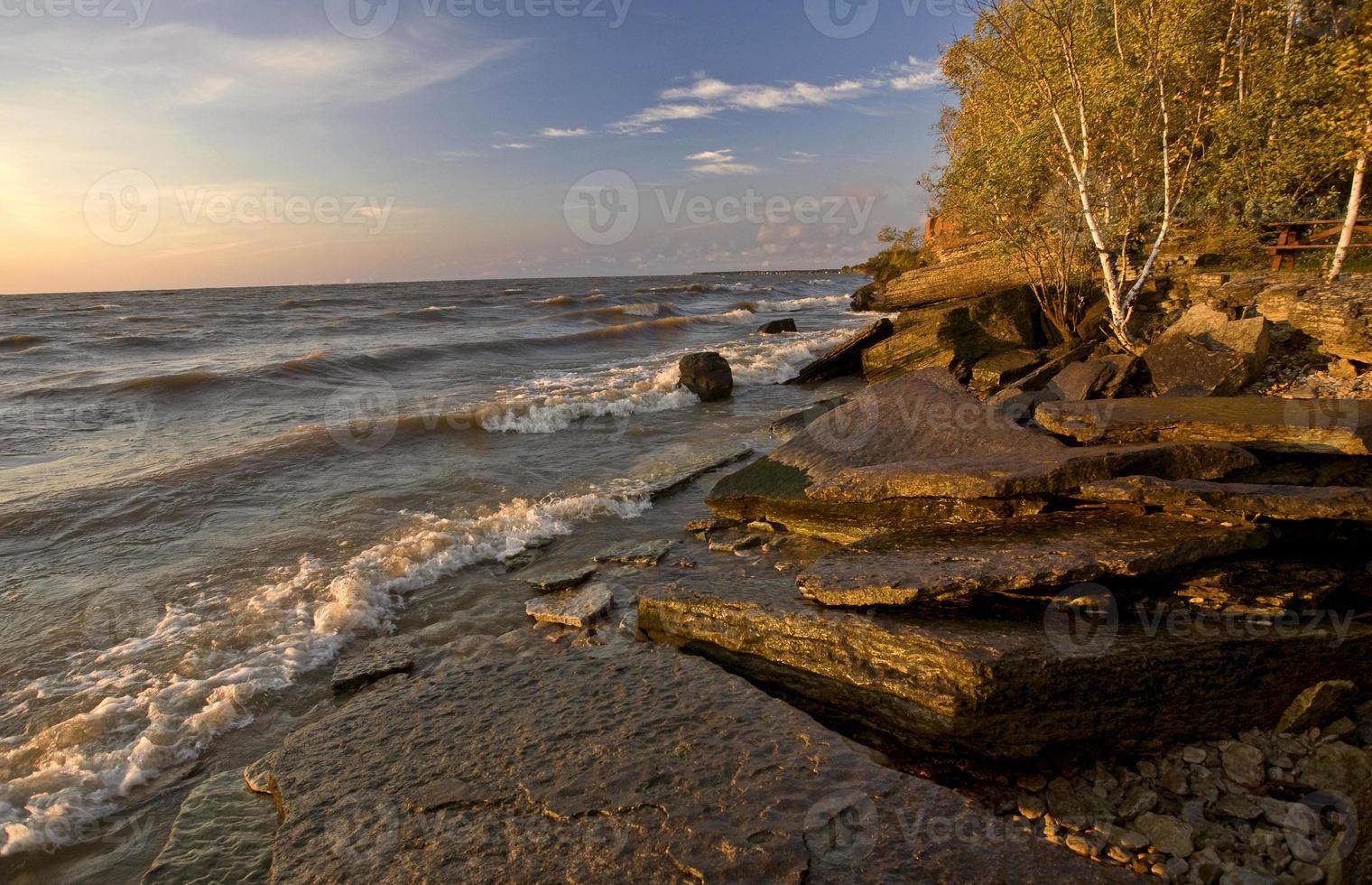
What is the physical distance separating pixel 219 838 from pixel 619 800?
2.43 meters

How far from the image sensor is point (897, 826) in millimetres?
2887

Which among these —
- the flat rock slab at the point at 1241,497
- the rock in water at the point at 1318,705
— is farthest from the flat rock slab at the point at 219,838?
the flat rock slab at the point at 1241,497

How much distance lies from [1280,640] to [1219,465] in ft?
6.12

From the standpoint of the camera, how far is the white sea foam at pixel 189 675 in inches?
169

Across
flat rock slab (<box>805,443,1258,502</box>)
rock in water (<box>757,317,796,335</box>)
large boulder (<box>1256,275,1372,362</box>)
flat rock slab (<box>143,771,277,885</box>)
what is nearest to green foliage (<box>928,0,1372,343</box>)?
large boulder (<box>1256,275,1372,362</box>)

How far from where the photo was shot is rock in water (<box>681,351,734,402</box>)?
17.5 m

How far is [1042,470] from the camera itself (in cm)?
553

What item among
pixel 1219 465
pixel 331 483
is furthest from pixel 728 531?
pixel 331 483

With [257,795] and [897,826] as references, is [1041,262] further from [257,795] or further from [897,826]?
[257,795]

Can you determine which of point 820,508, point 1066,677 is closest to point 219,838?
point 1066,677

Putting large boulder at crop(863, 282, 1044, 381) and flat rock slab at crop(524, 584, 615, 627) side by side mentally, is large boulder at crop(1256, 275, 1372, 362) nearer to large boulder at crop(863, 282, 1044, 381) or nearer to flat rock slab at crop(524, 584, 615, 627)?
large boulder at crop(863, 282, 1044, 381)

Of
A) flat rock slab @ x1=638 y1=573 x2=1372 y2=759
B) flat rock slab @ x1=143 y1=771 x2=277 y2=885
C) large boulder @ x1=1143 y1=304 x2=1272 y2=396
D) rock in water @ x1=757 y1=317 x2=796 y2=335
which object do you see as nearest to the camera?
flat rock slab @ x1=143 y1=771 x2=277 y2=885

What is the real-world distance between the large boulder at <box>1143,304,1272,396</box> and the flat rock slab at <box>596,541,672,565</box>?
24.5 ft

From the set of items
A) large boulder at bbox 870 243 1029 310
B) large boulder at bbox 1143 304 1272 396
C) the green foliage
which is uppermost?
the green foliage
